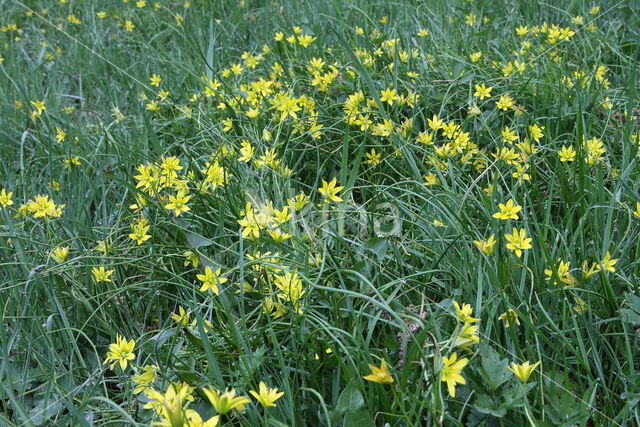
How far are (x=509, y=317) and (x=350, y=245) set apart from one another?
59 cm

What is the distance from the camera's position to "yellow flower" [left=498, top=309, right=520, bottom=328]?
142 centimetres

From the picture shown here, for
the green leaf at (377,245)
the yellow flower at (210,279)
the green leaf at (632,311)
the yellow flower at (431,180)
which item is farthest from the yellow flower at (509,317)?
the yellow flower at (210,279)

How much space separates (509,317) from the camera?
4.70ft

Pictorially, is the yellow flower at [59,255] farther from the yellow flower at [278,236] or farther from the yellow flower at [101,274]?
the yellow flower at [278,236]

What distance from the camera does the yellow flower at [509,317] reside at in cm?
142

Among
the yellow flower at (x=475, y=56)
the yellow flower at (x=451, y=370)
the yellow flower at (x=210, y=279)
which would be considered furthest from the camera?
the yellow flower at (x=475, y=56)

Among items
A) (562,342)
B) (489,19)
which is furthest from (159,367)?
(489,19)

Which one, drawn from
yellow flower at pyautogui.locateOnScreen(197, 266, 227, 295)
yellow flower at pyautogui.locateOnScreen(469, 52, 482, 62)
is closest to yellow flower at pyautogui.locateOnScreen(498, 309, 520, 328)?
yellow flower at pyautogui.locateOnScreen(197, 266, 227, 295)

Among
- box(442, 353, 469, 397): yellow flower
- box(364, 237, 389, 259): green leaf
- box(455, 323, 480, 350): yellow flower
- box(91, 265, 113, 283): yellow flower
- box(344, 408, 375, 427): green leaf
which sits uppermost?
box(91, 265, 113, 283): yellow flower

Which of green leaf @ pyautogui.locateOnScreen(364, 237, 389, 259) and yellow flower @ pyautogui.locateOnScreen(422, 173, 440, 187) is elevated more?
green leaf @ pyautogui.locateOnScreen(364, 237, 389, 259)

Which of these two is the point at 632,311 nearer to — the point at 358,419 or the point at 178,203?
the point at 358,419

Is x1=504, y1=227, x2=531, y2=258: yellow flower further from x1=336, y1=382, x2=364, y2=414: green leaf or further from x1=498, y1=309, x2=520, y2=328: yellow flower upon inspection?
x1=336, y1=382, x2=364, y2=414: green leaf

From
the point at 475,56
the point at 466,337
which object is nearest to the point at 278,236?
the point at 466,337

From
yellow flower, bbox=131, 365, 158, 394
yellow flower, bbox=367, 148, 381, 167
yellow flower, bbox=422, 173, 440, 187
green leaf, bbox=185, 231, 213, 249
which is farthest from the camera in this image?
yellow flower, bbox=367, 148, 381, 167
